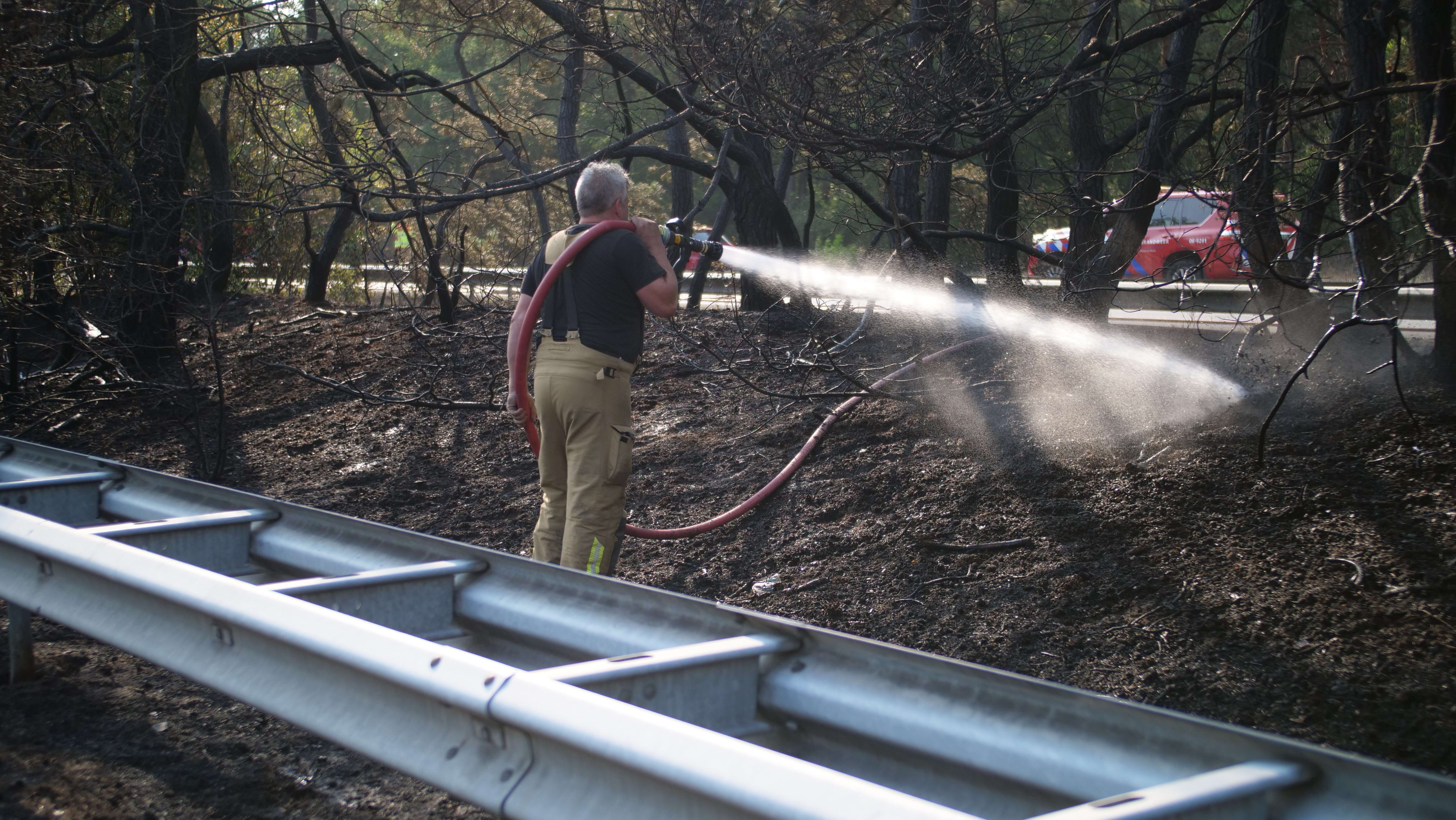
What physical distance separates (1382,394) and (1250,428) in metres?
0.58

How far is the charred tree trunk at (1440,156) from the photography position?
4.64 m

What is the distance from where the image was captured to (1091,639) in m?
3.90

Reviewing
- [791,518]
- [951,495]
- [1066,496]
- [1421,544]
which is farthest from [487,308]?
[1421,544]

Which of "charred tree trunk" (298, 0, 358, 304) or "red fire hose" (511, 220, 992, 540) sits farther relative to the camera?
"charred tree trunk" (298, 0, 358, 304)

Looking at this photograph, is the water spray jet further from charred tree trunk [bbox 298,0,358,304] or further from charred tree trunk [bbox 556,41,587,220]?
charred tree trunk [bbox 298,0,358,304]

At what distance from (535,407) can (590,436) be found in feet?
1.68

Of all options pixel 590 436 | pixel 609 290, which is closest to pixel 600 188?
pixel 609 290

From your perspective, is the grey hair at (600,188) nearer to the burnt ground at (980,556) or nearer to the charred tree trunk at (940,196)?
the burnt ground at (980,556)

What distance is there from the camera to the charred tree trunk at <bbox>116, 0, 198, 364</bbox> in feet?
26.7

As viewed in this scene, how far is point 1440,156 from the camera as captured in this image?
4.80 meters

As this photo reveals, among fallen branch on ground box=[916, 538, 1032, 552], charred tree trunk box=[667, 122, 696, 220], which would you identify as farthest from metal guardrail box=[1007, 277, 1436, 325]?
charred tree trunk box=[667, 122, 696, 220]

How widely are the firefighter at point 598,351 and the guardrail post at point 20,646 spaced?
196 cm

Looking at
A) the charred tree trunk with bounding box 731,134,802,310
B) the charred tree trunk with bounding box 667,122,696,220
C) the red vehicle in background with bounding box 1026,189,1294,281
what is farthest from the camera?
the charred tree trunk with bounding box 667,122,696,220

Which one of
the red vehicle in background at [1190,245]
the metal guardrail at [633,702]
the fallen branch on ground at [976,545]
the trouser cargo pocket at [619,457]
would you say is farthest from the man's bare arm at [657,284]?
the red vehicle in background at [1190,245]
